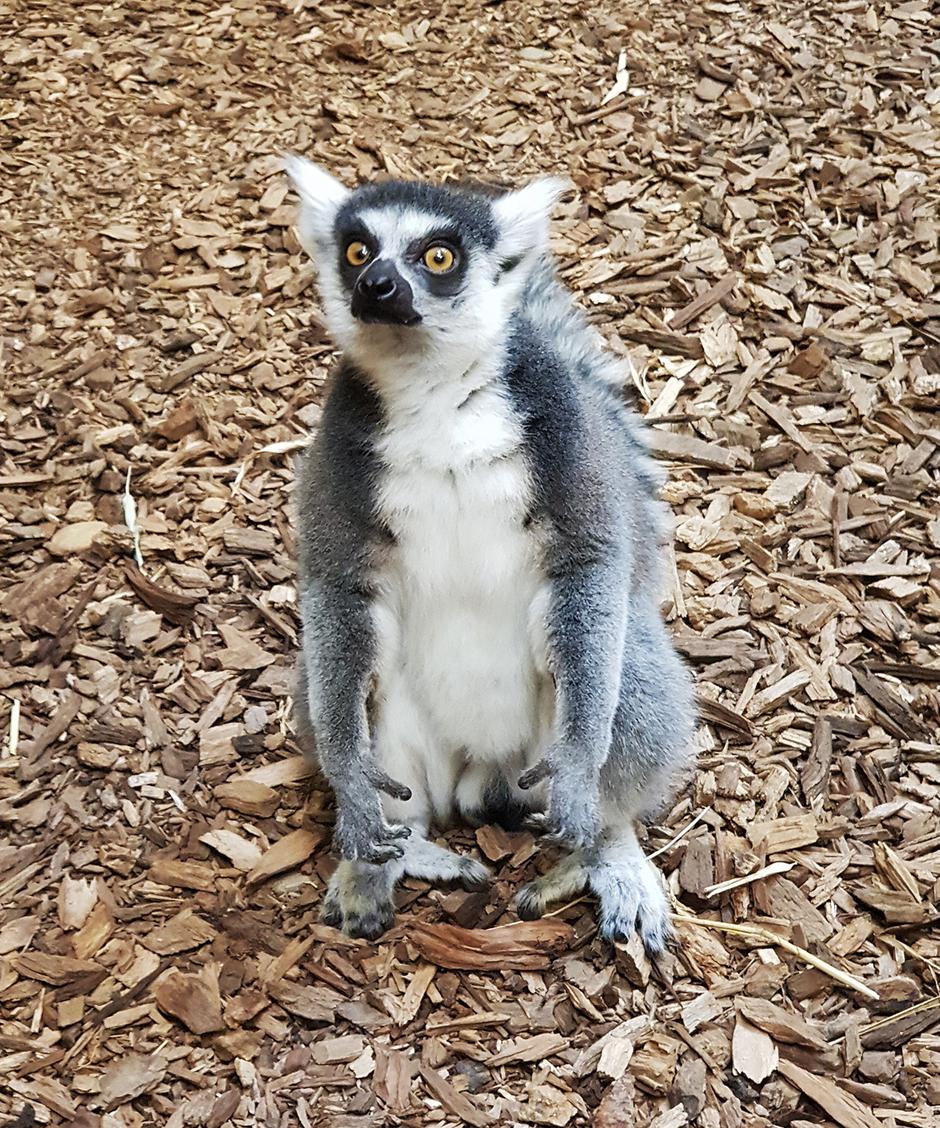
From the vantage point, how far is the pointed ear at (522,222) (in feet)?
12.6

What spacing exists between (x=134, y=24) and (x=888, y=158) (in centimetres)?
450

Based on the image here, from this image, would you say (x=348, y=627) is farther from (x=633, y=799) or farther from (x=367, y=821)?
(x=633, y=799)

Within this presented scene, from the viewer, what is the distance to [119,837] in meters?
4.31

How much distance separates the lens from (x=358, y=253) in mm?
3684

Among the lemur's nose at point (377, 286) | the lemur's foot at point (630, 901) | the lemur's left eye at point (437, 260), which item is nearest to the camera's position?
the lemur's nose at point (377, 286)

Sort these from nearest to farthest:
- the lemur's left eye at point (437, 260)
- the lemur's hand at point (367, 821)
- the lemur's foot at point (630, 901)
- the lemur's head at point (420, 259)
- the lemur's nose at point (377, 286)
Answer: the lemur's nose at point (377, 286) < the lemur's head at point (420, 259) < the lemur's left eye at point (437, 260) < the lemur's hand at point (367, 821) < the lemur's foot at point (630, 901)

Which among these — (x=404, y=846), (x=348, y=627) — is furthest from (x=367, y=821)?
(x=348, y=627)

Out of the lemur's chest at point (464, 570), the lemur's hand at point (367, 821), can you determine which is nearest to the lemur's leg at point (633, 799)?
the lemur's chest at point (464, 570)

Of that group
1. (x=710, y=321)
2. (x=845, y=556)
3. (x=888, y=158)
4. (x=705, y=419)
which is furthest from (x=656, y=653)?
(x=888, y=158)

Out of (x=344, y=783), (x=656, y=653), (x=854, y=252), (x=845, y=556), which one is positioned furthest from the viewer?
(x=854, y=252)

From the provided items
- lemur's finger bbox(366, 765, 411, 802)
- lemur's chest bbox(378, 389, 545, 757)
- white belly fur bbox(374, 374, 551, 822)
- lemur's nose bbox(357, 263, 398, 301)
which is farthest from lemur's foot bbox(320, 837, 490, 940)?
lemur's nose bbox(357, 263, 398, 301)

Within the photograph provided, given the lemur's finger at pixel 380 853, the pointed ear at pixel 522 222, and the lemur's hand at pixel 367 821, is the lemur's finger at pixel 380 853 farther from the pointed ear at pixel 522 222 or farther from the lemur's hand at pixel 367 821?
the pointed ear at pixel 522 222

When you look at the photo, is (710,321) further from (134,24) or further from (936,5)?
(134,24)

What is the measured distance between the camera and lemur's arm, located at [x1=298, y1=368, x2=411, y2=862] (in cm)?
370
